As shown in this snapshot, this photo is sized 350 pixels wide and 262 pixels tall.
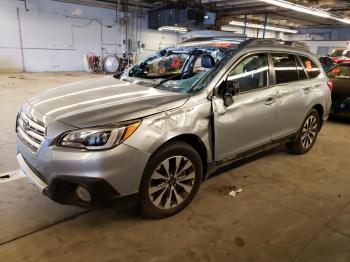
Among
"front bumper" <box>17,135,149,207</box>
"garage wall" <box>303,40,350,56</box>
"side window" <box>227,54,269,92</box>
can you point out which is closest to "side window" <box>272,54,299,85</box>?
"side window" <box>227,54,269,92</box>

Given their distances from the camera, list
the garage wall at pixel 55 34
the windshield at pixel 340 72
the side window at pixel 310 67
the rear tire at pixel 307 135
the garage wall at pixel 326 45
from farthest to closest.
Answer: the garage wall at pixel 326 45, the garage wall at pixel 55 34, the windshield at pixel 340 72, the rear tire at pixel 307 135, the side window at pixel 310 67

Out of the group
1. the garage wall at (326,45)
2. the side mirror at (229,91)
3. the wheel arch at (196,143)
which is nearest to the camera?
the wheel arch at (196,143)

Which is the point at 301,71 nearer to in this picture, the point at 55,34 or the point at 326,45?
the point at 55,34

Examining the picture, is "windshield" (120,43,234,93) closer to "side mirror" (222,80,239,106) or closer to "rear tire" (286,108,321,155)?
"side mirror" (222,80,239,106)

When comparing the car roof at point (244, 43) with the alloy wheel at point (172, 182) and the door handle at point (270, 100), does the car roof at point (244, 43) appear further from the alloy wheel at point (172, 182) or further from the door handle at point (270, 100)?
the alloy wheel at point (172, 182)

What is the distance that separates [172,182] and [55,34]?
14733 mm

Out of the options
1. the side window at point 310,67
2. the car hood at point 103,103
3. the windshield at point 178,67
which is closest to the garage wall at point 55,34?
the windshield at point 178,67

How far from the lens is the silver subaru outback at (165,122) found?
2068mm

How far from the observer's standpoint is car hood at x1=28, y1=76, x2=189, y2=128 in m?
2.17

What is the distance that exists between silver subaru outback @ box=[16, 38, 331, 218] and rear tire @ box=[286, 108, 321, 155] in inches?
8.7

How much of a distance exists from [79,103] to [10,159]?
6.18 feet

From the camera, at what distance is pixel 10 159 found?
3.73m

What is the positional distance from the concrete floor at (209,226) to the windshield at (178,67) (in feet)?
3.74

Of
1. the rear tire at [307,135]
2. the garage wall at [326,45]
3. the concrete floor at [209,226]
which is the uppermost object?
the garage wall at [326,45]
